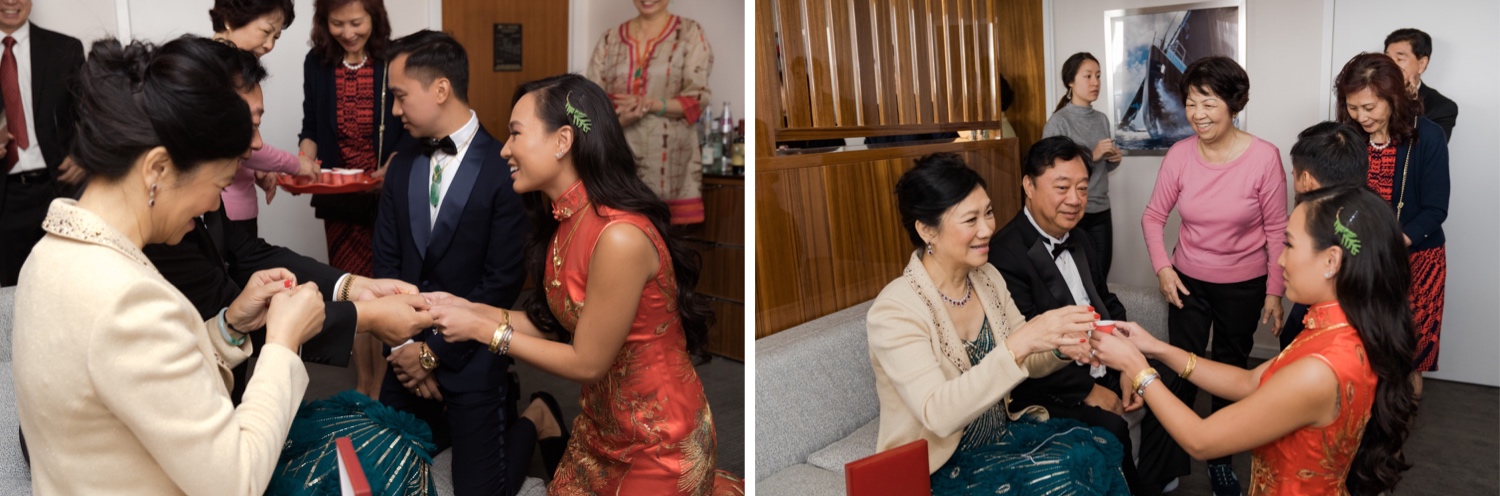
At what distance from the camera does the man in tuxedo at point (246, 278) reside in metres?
1.49

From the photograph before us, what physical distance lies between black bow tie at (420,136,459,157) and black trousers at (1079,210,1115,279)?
1271mm

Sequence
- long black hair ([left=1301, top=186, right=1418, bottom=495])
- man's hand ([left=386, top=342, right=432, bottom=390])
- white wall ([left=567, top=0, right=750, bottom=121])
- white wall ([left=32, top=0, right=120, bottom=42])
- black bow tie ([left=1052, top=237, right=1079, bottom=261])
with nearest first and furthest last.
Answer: long black hair ([left=1301, top=186, right=1418, bottom=495])
black bow tie ([left=1052, top=237, right=1079, bottom=261])
white wall ([left=32, top=0, right=120, bottom=42])
man's hand ([left=386, top=342, right=432, bottom=390])
white wall ([left=567, top=0, right=750, bottom=121])

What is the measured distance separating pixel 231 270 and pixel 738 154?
7.02ft

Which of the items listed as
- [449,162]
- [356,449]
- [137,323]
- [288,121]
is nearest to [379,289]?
[356,449]

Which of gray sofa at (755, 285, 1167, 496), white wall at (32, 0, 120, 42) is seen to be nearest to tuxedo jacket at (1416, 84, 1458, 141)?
gray sofa at (755, 285, 1167, 496)

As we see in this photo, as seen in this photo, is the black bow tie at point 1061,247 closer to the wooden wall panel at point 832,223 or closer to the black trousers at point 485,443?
the wooden wall panel at point 832,223

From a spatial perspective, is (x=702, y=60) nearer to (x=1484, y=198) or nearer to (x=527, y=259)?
(x=527, y=259)

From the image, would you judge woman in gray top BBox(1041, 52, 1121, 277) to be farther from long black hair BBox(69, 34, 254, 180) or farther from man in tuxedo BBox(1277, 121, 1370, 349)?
long black hair BBox(69, 34, 254, 180)

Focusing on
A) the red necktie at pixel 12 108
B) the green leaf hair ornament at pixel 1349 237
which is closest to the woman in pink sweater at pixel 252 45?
the red necktie at pixel 12 108

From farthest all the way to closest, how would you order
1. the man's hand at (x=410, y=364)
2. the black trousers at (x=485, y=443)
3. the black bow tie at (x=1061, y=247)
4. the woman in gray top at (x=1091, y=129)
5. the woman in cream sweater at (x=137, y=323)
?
the man's hand at (x=410, y=364), the black trousers at (x=485, y=443), the black bow tie at (x=1061, y=247), the woman in gray top at (x=1091, y=129), the woman in cream sweater at (x=137, y=323)

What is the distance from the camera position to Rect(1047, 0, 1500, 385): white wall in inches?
55.9

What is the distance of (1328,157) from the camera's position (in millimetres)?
1498

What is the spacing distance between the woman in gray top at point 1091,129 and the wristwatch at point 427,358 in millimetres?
1291

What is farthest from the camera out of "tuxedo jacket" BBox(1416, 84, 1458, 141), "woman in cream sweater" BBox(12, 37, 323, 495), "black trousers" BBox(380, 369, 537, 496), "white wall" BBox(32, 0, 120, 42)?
"black trousers" BBox(380, 369, 537, 496)
